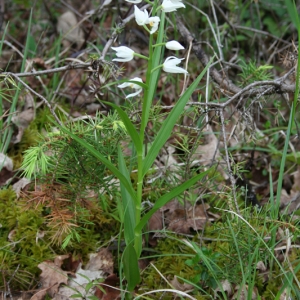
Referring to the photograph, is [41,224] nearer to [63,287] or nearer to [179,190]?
[63,287]

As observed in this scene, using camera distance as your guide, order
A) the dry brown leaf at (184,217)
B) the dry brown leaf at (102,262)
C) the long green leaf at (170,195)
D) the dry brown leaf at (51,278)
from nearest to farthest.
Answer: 1. the long green leaf at (170,195)
2. the dry brown leaf at (51,278)
3. the dry brown leaf at (102,262)
4. the dry brown leaf at (184,217)

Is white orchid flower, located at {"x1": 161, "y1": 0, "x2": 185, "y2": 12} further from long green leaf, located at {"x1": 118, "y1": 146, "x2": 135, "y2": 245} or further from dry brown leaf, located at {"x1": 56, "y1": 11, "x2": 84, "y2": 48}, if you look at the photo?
dry brown leaf, located at {"x1": 56, "y1": 11, "x2": 84, "y2": 48}

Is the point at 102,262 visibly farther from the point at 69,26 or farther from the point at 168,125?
the point at 69,26

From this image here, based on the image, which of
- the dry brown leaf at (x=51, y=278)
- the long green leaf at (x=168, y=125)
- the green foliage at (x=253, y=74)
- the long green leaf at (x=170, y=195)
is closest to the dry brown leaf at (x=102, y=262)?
the dry brown leaf at (x=51, y=278)

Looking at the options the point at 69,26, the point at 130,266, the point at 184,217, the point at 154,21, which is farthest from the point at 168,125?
the point at 69,26

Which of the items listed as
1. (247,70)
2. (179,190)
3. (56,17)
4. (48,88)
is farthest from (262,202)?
(56,17)

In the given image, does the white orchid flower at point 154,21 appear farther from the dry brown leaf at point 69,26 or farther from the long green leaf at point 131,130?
the dry brown leaf at point 69,26

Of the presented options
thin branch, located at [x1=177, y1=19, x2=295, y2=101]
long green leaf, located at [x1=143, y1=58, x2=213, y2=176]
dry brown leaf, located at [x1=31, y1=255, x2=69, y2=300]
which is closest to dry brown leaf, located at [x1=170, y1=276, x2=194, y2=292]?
dry brown leaf, located at [x1=31, y1=255, x2=69, y2=300]
